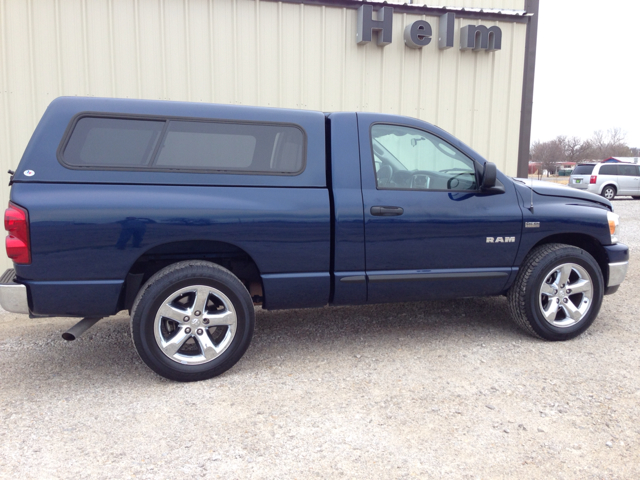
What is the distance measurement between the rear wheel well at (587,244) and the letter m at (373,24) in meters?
4.01

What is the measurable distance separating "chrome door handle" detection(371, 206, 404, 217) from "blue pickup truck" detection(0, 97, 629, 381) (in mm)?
11

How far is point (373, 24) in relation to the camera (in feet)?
23.5

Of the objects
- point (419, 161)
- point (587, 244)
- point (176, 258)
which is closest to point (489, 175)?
point (419, 161)

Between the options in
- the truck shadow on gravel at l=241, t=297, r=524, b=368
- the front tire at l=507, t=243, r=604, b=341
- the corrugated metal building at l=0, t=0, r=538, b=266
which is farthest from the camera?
the corrugated metal building at l=0, t=0, r=538, b=266

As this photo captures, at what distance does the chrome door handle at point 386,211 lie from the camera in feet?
12.5

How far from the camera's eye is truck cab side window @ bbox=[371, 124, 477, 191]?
13.2ft

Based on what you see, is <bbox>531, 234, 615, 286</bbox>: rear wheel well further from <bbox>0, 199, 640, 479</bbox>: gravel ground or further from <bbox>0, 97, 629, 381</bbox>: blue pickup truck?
<bbox>0, 199, 640, 479</bbox>: gravel ground

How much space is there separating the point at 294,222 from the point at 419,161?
48.3 inches

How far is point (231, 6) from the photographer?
22.2 ft

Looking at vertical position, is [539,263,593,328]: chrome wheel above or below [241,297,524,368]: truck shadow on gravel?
above

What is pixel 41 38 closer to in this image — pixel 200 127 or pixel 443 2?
pixel 200 127

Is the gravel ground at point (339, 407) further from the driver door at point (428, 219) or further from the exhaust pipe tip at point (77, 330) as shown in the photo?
the driver door at point (428, 219)

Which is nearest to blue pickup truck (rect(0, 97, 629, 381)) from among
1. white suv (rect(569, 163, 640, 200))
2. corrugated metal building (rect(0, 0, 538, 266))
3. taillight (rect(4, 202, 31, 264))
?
taillight (rect(4, 202, 31, 264))

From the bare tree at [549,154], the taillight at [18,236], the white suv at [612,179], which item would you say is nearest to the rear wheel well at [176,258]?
the taillight at [18,236]
